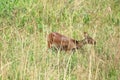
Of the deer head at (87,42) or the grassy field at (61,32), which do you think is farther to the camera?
the deer head at (87,42)

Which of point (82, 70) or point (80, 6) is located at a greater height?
point (80, 6)

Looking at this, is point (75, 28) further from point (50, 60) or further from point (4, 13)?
point (50, 60)

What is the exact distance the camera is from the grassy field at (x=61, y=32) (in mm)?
4414

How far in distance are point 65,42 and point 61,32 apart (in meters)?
0.78

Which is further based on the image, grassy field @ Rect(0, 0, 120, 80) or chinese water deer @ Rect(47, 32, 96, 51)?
chinese water deer @ Rect(47, 32, 96, 51)

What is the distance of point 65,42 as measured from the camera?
5367mm

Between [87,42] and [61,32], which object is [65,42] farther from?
[61,32]

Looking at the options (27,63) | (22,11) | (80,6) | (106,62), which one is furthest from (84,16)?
(27,63)

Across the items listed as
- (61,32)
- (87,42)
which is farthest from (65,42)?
(61,32)

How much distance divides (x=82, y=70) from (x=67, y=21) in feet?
7.46

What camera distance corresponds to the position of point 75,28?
630 cm

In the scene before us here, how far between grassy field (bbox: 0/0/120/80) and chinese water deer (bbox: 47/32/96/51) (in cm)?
9

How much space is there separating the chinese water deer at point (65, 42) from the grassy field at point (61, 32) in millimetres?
89

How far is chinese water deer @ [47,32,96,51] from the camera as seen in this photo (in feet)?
17.5
